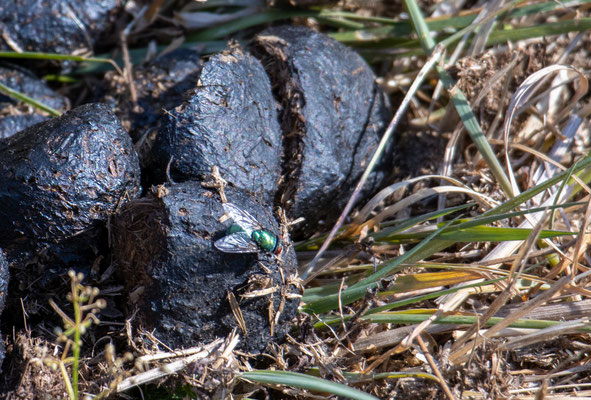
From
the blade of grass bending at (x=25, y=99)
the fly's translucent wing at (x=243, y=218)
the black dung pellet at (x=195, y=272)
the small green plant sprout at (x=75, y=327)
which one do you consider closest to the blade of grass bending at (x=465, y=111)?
the black dung pellet at (x=195, y=272)

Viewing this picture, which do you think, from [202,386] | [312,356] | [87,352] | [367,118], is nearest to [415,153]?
[367,118]

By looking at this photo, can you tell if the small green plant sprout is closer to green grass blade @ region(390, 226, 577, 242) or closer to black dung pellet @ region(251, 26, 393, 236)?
black dung pellet @ region(251, 26, 393, 236)

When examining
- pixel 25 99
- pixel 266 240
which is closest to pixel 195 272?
pixel 266 240

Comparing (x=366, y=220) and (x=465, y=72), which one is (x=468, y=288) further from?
(x=465, y=72)

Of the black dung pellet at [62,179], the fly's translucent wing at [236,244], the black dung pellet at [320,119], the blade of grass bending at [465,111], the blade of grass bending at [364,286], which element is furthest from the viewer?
the blade of grass bending at [465,111]

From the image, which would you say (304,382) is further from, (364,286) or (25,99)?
(25,99)

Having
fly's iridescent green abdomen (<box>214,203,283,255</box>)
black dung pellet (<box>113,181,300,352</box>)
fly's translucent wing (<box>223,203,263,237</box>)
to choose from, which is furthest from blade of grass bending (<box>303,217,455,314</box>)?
A: fly's translucent wing (<box>223,203,263,237</box>)

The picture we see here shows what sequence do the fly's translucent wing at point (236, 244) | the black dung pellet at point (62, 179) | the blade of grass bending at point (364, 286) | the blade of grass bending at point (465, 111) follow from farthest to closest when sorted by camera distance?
the blade of grass bending at point (465, 111) → the blade of grass bending at point (364, 286) → the black dung pellet at point (62, 179) → the fly's translucent wing at point (236, 244)

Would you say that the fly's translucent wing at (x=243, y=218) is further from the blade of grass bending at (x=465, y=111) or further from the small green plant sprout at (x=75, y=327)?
the blade of grass bending at (x=465, y=111)
